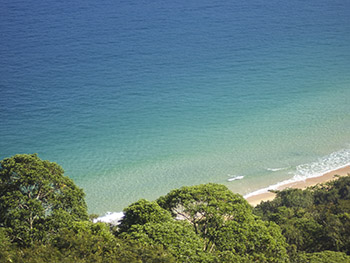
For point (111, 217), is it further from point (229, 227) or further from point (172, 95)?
point (172, 95)

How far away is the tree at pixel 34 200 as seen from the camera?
51.1 feet

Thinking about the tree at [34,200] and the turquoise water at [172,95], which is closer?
the tree at [34,200]

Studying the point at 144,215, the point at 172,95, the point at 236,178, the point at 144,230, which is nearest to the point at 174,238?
the point at 144,230

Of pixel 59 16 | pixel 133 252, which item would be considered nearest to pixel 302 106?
pixel 133 252

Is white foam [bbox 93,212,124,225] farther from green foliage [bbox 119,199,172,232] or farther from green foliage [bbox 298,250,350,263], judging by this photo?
green foliage [bbox 298,250,350,263]

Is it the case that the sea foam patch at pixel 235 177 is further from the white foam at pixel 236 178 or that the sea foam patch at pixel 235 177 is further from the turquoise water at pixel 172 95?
the turquoise water at pixel 172 95

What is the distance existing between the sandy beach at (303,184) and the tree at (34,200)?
16.1m

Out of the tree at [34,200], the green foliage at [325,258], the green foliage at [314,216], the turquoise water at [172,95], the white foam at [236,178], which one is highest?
the turquoise water at [172,95]

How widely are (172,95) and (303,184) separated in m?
20.5

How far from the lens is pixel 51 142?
38250mm

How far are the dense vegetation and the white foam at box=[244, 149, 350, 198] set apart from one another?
40.2ft

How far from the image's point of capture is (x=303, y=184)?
31797 millimetres

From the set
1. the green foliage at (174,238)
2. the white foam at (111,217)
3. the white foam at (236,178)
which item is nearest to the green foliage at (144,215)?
the green foliage at (174,238)

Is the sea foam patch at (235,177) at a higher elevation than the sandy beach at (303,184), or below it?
higher
